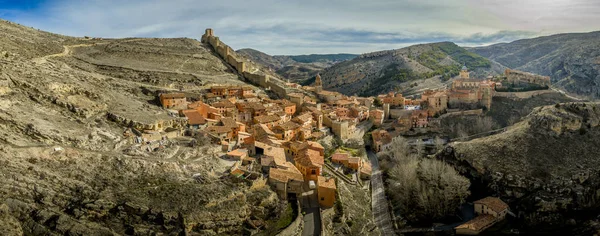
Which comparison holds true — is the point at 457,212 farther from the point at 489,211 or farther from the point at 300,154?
the point at 300,154

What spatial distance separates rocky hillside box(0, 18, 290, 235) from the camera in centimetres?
1762

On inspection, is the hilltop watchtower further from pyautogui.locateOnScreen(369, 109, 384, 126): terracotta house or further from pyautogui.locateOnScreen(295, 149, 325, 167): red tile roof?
pyautogui.locateOnScreen(295, 149, 325, 167): red tile roof

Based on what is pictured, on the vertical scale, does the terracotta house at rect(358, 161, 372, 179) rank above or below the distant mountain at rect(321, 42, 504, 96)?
below

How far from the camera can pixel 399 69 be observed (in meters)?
99.4

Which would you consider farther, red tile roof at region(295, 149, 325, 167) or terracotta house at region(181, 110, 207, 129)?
terracotta house at region(181, 110, 207, 129)

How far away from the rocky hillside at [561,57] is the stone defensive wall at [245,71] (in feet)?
198

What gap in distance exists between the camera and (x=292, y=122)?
40.0m

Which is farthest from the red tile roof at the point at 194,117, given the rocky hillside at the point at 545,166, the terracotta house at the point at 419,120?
the terracotta house at the point at 419,120

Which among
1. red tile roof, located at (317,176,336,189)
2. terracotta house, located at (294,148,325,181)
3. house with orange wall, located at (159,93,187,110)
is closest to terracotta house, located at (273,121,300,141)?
terracotta house, located at (294,148,325,181)

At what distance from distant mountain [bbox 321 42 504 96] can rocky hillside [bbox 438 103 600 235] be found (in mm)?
41465

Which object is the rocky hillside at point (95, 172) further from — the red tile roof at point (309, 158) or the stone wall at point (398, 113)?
the stone wall at point (398, 113)

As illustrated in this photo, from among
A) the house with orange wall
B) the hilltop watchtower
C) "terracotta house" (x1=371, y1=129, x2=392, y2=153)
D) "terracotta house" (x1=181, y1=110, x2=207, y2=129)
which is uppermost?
the hilltop watchtower

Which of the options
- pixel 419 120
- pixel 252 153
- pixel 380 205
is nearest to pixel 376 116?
pixel 419 120

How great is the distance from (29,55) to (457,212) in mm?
39959
